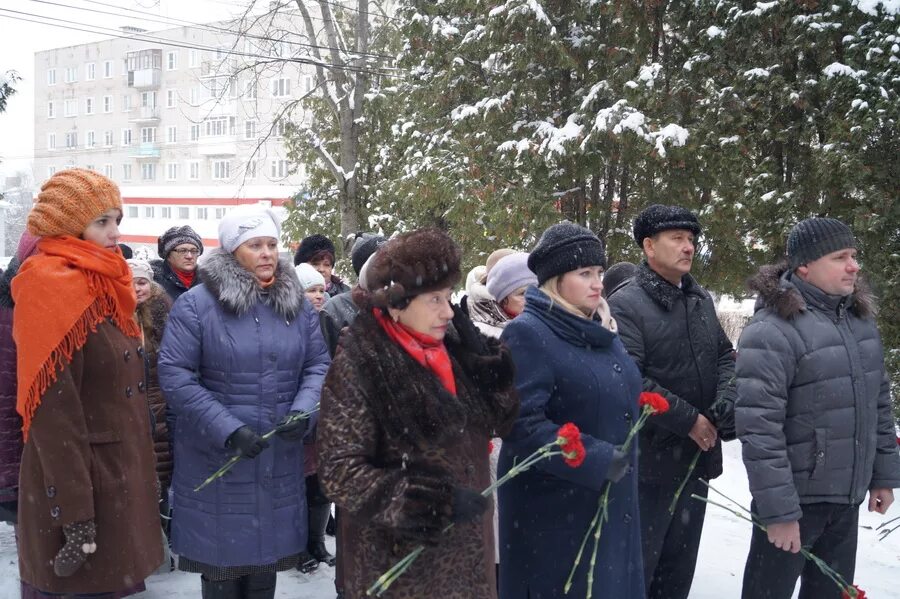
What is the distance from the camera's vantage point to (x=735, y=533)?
6246 mm

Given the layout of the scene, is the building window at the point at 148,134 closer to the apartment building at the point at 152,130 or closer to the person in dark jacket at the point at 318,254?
the apartment building at the point at 152,130

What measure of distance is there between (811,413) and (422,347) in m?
1.84

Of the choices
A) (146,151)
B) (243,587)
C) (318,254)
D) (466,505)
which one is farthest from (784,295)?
(146,151)

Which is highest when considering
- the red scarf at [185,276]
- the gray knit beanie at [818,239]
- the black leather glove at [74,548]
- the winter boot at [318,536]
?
the gray knit beanie at [818,239]

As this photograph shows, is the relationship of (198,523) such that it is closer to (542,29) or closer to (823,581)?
(823,581)

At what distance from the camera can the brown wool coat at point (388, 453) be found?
8.50ft

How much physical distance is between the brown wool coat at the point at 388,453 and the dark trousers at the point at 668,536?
1.47 m

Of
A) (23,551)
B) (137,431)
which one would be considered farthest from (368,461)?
(23,551)

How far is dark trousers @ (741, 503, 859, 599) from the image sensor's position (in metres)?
3.70

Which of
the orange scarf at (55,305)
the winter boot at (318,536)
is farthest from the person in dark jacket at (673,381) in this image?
the orange scarf at (55,305)

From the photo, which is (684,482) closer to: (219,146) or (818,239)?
(818,239)

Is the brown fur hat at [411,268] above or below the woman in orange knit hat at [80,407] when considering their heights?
above

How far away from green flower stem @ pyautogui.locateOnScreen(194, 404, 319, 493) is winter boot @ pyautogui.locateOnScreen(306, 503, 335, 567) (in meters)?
1.87

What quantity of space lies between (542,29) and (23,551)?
8978mm
